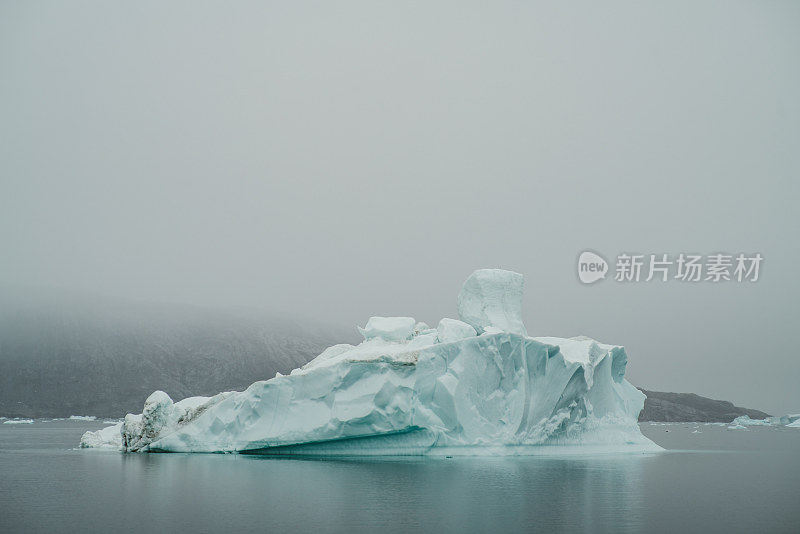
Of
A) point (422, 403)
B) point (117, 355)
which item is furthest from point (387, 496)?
point (117, 355)

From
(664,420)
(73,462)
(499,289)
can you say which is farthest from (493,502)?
(664,420)

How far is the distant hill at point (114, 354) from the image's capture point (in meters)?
114

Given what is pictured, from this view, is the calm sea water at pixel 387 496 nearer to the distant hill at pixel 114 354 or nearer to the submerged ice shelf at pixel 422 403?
the submerged ice shelf at pixel 422 403

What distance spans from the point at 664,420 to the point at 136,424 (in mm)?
95048

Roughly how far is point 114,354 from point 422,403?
114724 millimetres

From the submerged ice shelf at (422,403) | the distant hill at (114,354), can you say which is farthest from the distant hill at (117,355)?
the submerged ice shelf at (422,403)

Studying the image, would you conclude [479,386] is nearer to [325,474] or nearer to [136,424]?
[325,474]

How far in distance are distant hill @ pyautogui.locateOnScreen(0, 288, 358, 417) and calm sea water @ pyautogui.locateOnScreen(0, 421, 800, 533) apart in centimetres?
9127

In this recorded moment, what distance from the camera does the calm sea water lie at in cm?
1267

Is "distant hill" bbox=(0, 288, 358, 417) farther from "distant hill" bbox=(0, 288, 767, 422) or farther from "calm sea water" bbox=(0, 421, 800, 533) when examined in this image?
"calm sea water" bbox=(0, 421, 800, 533)

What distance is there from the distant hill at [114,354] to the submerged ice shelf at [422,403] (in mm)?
87226

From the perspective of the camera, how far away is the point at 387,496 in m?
15.3

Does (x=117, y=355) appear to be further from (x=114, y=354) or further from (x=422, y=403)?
(x=422, y=403)

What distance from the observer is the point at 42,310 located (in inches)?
5404
